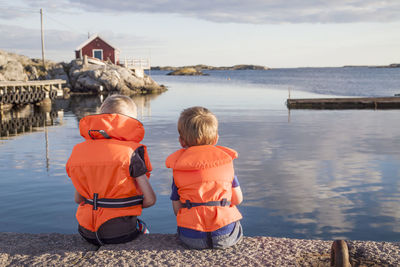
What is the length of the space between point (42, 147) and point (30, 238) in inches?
449

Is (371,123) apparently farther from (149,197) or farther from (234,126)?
(149,197)

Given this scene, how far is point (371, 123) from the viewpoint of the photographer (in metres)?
20.0

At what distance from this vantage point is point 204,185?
3217 mm

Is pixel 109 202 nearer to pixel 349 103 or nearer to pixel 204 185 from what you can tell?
pixel 204 185

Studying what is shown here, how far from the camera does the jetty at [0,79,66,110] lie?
2797 cm

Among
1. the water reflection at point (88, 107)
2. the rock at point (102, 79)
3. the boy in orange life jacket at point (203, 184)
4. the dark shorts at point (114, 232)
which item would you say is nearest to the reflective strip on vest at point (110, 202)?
the dark shorts at point (114, 232)

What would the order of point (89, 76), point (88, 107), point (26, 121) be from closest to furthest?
point (26, 121) → point (88, 107) → point (89, 76)

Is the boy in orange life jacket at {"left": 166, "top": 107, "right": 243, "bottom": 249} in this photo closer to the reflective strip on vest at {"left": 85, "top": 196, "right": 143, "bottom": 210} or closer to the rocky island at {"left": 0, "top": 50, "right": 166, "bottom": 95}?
the reflective strip on vest at {"left": 85, "top": 196, "right": 143, "bottom": 210}

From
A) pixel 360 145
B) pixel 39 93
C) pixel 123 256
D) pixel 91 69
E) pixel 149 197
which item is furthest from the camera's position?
pixel 91 69

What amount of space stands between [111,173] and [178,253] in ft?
2.78

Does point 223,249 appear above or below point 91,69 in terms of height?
below

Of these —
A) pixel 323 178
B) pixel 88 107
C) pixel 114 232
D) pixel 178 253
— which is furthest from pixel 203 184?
pixel 88 107

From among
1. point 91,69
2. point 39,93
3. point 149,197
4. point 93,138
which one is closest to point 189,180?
point 149,197

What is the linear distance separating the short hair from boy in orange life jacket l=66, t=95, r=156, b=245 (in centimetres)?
41
